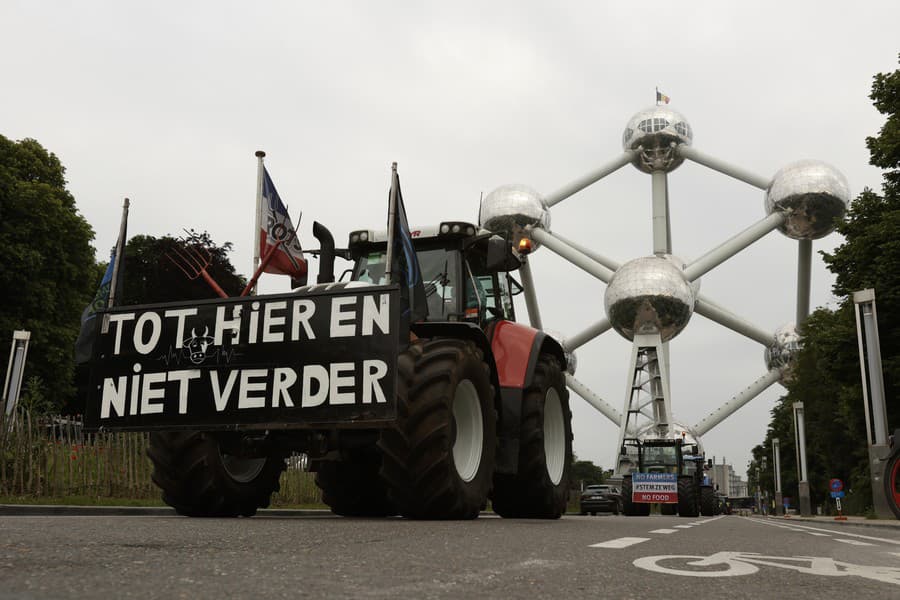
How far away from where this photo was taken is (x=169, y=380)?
780 cm

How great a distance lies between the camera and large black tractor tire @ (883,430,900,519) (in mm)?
12836

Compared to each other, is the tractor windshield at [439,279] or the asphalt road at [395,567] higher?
the tractor windshield at [439,279]

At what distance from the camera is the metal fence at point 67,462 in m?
12.7

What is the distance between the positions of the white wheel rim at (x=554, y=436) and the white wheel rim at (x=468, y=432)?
7.82ft

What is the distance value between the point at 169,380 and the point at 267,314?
1.02 m

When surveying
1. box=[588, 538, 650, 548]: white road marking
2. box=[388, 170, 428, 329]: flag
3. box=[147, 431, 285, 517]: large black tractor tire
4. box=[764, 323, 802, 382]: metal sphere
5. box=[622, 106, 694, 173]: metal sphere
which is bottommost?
box=[588, 538, 650, 548]: white road marking

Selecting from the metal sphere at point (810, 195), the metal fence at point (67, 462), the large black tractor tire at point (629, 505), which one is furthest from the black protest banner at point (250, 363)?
the metal sphere at point (810, 195)

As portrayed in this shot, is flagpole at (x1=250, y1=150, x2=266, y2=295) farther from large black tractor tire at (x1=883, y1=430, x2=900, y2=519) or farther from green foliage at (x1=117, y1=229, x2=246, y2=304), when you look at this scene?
green foliage at (x1=117, y1=229, x2=246, y2=304)

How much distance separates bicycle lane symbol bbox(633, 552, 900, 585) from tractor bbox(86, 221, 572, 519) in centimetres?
290

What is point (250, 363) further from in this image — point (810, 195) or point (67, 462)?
point (810, 195)

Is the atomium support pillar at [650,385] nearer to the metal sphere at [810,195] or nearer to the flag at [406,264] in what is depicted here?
the metal sphere at [810,195]

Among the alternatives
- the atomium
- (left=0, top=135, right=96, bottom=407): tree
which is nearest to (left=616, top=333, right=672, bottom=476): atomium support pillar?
the atomium

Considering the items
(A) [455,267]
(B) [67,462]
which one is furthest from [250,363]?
(B) [67,462]

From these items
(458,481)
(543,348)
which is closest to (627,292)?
(543,348)
